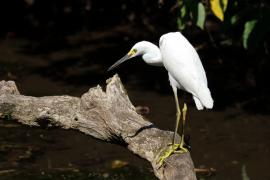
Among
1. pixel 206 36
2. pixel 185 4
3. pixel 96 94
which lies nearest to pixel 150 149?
pixel 96 94

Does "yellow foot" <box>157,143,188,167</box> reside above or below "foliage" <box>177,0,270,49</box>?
below

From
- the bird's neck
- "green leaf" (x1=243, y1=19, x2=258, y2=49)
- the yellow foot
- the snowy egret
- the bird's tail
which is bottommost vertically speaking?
the yellow foot

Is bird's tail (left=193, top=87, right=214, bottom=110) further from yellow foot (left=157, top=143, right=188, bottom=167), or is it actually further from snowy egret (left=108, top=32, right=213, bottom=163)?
yellow foot (left=157, top=143, right=188, bottom=167)

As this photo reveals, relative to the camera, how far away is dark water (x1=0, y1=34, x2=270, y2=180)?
615 centimetres

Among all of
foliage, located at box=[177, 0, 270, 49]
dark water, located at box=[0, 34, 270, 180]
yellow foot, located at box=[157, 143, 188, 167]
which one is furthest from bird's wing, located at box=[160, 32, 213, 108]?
dark water, located at box=[0, 34, 270, 180]

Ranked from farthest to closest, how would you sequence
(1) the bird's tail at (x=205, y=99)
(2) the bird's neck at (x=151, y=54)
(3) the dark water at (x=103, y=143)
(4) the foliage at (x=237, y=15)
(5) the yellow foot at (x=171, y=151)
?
(3) the dark water at (x=103, y=143) < (4) the foliage at (x=237, y=15) < (2) the bird's neck at (x=151, y=54) < (1) the bird's tail at (x=205, y=99) < (5) the yellow foot at (x=171, y=151)

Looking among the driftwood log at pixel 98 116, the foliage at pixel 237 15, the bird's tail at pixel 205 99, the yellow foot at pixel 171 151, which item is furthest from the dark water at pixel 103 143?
the bird's tail at pixel 205 99

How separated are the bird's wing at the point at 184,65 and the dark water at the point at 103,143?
67.9 inches

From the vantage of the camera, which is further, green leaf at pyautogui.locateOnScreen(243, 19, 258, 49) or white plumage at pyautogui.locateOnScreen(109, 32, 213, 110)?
green leaf at pyautogui.locateOnScreen(243, 19, 258, 49)

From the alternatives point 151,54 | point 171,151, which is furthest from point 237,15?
point 171,151

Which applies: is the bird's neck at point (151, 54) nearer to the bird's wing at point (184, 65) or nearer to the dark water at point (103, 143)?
the bird's wing at point (184, 65)

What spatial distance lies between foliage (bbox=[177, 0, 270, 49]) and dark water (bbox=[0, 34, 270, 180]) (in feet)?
3.23

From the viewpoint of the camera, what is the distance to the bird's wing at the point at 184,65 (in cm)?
424

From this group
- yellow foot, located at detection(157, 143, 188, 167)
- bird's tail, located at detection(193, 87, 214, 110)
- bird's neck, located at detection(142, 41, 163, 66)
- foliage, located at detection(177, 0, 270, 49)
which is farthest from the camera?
foliage, located at detection(177, 0, 270, 49)
